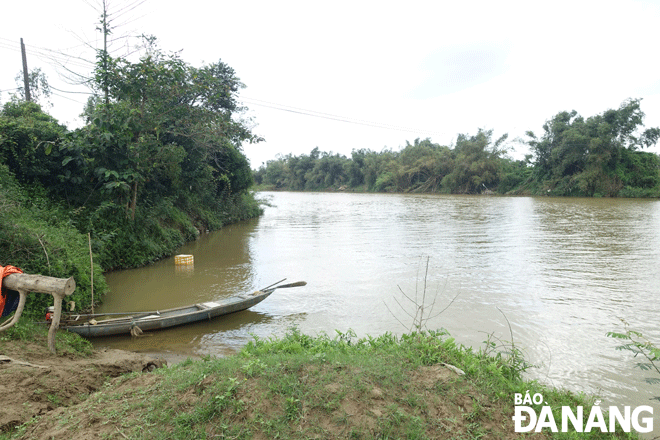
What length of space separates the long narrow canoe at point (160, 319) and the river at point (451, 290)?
0.19 metres

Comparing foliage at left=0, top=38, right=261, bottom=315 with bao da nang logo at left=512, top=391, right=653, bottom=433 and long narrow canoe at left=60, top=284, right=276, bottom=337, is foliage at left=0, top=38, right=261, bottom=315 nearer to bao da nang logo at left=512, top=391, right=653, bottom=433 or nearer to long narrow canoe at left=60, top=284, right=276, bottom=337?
long narrow canoe at left=60, top=284, right=276, bottom=337

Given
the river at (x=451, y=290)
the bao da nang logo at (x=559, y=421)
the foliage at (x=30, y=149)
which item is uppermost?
the foliage at (x=30, y=149)

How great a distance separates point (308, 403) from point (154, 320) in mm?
4147

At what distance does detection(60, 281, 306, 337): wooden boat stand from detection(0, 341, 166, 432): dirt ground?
1051 mm

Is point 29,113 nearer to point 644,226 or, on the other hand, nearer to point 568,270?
point 568,270

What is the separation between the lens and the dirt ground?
3.43 m

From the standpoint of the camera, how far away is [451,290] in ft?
30.1

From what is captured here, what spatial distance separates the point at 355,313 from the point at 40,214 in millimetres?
7242

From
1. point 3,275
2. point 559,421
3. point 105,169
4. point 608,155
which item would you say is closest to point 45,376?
point 3,275

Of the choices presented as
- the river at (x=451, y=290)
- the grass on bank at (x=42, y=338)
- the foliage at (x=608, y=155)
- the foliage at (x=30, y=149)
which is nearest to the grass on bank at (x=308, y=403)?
the grass on bank at (x=42, y=338)

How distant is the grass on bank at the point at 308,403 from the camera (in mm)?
3031

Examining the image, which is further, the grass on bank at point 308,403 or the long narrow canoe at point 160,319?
the long narrow canoe at point 160,319

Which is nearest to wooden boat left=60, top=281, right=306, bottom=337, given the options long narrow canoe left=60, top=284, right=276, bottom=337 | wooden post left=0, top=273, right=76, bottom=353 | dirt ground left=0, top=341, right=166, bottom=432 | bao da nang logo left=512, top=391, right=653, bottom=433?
long narrow canoe left=60, top=284, right=276, bottom=337

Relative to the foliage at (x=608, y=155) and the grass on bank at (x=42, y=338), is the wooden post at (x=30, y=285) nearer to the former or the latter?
the grass on bank at (x=42, y=338)
